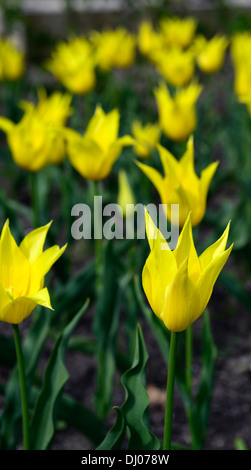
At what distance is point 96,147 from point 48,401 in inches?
27.8

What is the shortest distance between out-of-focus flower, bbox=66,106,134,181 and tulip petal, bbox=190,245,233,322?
0.81 m

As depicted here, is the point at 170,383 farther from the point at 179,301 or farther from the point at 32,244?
the point at 32,244

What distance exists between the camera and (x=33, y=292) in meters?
1.11

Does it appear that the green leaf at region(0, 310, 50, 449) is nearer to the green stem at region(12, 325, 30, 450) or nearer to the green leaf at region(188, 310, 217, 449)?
the green stem at region(12, 325, 30, 450)

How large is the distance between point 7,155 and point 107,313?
189 cm

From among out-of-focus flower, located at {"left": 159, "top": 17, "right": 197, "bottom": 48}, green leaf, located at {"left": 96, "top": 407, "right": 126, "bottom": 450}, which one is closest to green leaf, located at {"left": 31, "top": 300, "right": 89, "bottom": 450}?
green leaf, located at {"left": 96, "top": 407, "right": 126, "bottom": 450}

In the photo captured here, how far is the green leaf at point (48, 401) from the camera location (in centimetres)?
131

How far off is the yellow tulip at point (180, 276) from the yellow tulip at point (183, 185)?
1.47ft

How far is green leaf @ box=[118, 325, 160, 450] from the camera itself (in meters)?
1.17

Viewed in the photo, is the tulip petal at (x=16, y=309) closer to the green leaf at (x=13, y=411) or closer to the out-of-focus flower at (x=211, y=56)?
the green leaf at (x=13, y=411)

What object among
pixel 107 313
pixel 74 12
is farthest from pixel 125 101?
pixel 74 12

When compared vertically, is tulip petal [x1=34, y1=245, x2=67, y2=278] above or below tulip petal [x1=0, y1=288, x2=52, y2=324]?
above

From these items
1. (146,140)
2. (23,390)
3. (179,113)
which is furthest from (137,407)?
(146,140)

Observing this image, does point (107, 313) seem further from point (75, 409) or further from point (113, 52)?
point (113, 52)
